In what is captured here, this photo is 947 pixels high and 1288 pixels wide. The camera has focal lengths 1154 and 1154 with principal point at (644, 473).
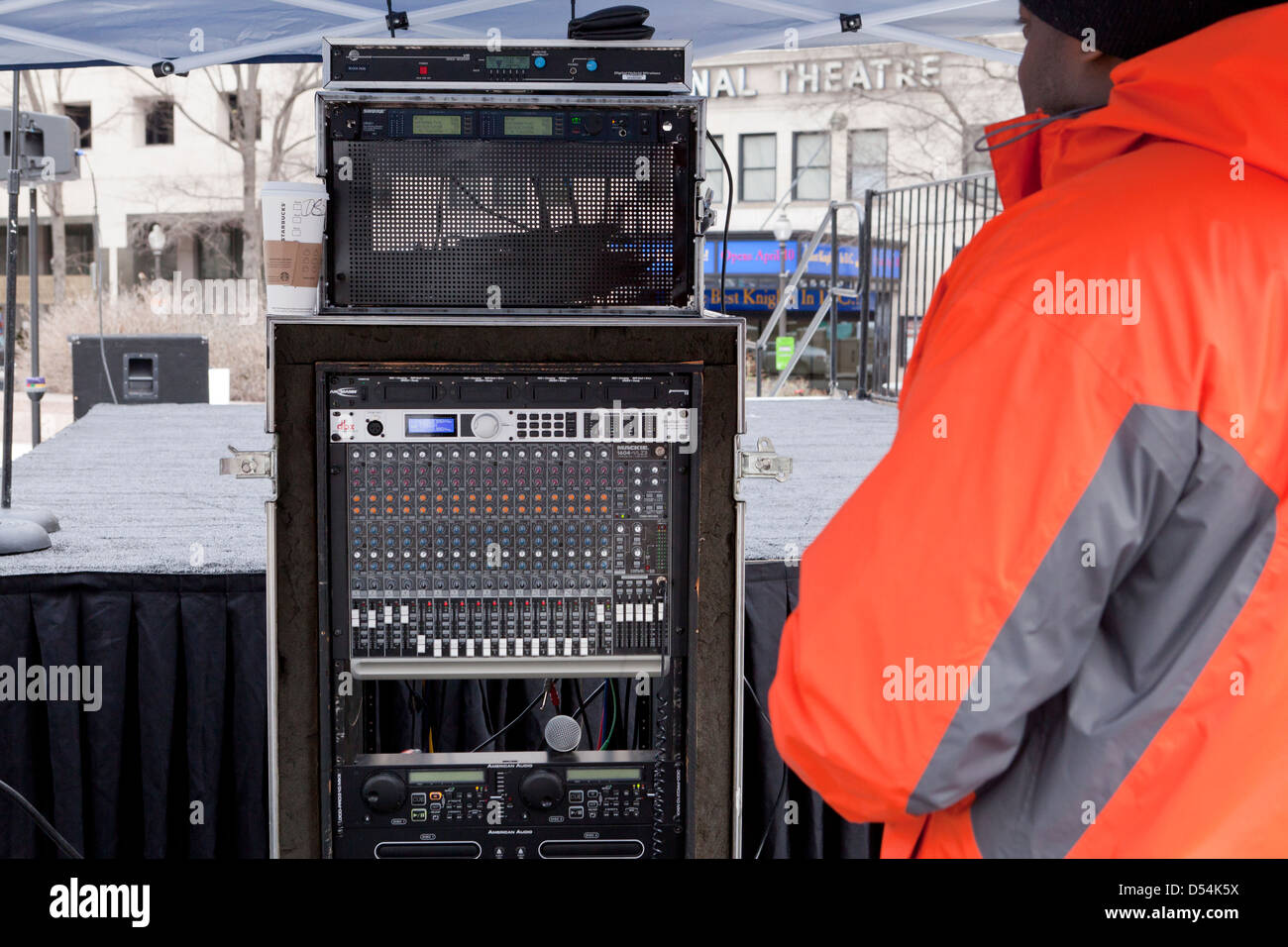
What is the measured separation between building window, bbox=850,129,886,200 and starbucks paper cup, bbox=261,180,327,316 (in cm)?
1943

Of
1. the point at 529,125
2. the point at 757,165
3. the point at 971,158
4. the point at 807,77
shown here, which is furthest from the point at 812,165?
the point at 529,125

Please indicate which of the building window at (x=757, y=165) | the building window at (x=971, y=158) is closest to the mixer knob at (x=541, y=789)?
the building window at (x=971, y=158)

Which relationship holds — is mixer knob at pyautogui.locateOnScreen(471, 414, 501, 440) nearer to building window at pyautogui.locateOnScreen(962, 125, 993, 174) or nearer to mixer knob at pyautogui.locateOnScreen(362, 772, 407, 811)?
mixer knob at pyautogui.locateOnScreen(362, 772, 407, 811)

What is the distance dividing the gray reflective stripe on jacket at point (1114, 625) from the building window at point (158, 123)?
22.3m

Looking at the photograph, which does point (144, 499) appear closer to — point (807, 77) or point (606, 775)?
point (606, 775)

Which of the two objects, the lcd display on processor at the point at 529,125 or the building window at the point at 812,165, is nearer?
the lcd display on processor at the point at 529,125

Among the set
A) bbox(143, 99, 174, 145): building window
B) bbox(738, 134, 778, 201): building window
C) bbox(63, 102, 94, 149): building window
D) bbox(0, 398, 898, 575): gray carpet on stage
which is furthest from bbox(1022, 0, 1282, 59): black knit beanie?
bbox(63, 102, 94, 149): building window

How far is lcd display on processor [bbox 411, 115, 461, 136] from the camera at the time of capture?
5.65ft

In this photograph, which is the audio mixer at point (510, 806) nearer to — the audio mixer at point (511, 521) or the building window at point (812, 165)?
the audio mixer at point (511, 521)

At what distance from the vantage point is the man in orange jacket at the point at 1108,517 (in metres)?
0.88

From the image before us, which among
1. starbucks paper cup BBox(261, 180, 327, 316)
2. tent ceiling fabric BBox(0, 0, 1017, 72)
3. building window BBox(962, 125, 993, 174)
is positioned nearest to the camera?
starbucks paper cup BBox(261, 180, 327, 316)

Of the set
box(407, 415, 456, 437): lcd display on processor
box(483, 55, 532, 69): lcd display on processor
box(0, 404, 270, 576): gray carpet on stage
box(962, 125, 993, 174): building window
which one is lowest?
box(0, 404, 270, 576): gray carpet on stage
